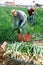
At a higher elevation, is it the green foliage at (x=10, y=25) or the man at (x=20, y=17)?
the man at (x=20, y=17)

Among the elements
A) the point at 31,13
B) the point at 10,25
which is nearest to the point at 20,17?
the point at 10,25

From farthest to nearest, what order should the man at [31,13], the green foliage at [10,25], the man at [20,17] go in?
the man at [31,13], the green foliage at [10,25], the man at [20,17]

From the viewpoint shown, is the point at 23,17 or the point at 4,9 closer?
the point at 23,17

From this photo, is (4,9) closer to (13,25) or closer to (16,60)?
(13,25)

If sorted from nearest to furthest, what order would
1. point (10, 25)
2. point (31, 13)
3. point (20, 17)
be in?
1. point (20, 17)
2. point (10, 25)
3. point (31, 13)

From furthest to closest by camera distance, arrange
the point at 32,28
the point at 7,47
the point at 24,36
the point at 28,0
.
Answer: the point at 28,0 < the point at 32,28 < the point at 24,36 < the point at 7,47

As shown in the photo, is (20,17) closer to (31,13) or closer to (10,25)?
(10,25)

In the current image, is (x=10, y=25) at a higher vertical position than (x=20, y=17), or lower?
lower

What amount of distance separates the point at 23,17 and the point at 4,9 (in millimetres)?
796

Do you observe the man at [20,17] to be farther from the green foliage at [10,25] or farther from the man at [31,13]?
the man at [31,13]

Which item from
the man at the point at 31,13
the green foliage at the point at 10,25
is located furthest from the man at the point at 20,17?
the man at the point at 31,13

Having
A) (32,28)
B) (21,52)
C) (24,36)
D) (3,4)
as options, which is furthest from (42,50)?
(3,4)

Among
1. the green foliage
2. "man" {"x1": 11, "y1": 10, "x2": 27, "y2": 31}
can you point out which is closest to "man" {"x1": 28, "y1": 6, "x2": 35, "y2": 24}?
the green foliage

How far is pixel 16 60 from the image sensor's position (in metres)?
4.21
